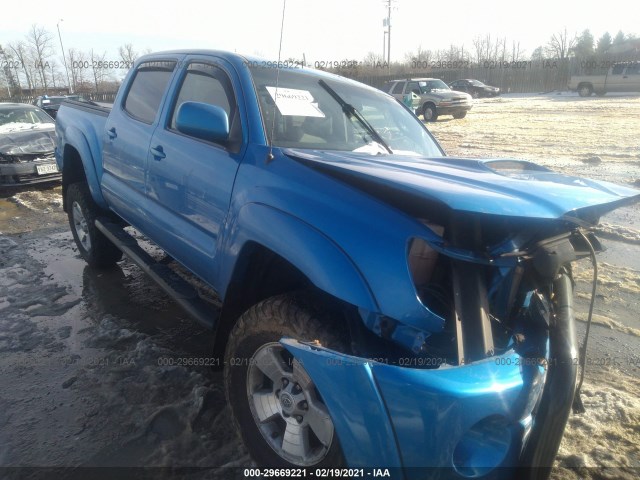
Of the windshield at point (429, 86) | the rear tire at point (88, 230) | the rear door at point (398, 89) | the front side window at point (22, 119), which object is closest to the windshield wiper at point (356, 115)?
the rear tire at point (88, 230)

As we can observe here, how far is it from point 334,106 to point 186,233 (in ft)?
3.98

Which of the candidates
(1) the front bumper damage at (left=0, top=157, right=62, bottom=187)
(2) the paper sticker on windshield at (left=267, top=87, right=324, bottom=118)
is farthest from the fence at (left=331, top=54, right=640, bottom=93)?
(2) the paper sticker on windshield at (left=267, top=87, right=324, bottom=118)

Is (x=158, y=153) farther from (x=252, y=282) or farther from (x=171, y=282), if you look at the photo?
(x=252, y=282)

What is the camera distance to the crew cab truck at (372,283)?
1.59 metres

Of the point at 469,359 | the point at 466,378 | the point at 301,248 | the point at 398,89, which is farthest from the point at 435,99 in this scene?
the point at 466,378

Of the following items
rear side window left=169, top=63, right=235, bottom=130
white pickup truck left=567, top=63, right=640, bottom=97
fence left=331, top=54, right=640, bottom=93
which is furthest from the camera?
fence left=331, top=54, right=640, bottom=93

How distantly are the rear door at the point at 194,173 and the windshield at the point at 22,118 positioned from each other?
Result: 805cm

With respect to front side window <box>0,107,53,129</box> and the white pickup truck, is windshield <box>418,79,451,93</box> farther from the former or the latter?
the white pickup truck

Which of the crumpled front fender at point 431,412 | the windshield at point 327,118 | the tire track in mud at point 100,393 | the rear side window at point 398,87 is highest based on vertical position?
the rear side window at point 398,87

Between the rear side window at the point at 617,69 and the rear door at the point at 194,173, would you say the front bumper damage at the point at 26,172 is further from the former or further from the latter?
the rear side window at the point at 617,69

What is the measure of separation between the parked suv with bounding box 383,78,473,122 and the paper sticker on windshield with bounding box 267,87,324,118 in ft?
52.1

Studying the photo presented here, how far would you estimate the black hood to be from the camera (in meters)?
8.74

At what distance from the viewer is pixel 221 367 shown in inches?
104

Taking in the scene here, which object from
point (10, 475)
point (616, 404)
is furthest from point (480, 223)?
point (10, 475)
